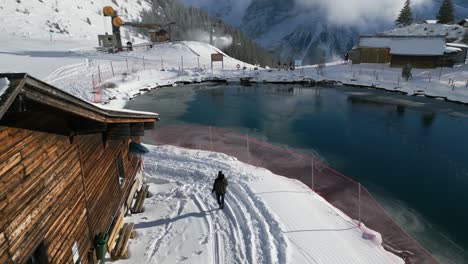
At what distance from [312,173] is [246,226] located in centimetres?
601

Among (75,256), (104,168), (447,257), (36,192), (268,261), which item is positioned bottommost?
(447,257)

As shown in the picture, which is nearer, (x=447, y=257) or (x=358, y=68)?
(x=447, y=257)

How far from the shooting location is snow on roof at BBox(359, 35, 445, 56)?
50.3 meters

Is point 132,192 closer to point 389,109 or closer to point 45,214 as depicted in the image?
point 45,214

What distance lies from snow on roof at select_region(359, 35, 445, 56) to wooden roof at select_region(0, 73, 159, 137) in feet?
179

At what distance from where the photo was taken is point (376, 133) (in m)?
25.5

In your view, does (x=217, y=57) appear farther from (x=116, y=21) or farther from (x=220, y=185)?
(x=220, y=185)

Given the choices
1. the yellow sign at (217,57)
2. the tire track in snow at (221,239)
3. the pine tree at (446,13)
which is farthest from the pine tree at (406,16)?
the tire track in snow at (221,239)

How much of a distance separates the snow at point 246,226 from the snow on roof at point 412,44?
→ 46633mm

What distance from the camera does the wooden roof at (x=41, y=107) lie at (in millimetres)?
4367

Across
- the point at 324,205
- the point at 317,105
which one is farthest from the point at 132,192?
the point at 317,105

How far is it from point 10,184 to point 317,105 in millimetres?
32762

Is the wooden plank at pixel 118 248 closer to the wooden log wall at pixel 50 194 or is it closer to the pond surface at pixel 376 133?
the wooden log wall at pixel 50 194

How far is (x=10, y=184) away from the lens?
5312mm
